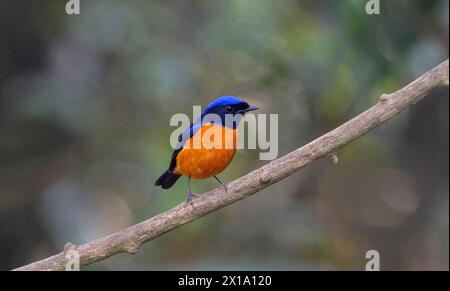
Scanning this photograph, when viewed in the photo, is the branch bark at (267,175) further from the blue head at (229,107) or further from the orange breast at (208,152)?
the blue head at (229,107)

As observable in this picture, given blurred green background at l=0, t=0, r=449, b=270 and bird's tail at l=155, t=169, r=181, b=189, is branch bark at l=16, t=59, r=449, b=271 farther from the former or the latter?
blurred green background at l=0, t=0, r=449, b=270

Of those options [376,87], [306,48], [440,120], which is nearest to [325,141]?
[376,87]

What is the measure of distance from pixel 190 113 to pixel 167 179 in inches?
53.0

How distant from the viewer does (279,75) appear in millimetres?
6180

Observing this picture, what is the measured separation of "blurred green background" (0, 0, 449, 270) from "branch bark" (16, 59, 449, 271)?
1597mm

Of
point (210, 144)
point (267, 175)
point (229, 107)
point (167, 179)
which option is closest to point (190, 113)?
point (167, 179)

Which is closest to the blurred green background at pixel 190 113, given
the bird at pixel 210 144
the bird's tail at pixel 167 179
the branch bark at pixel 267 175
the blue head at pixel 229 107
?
the bird's tail at pixel 167 179

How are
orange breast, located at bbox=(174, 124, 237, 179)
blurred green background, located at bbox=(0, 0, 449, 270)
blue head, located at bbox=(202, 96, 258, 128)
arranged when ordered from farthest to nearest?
blurred green background, located at bbox=(0, 0, 449, 270) < blue head, located at bbox=(202, 96, 258, 128) < orange breast, located at bbox=(174, 124, 237, 179)

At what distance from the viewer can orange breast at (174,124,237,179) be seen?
15.5ft

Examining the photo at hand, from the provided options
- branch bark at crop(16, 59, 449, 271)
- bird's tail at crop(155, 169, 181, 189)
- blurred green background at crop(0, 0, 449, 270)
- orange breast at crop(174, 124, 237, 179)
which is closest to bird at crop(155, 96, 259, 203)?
orange breast at crop(174, 124, 237, 179)

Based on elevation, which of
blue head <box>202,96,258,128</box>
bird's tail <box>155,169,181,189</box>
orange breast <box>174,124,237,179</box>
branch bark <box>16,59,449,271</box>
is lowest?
branch bark <box>16,59,449,271</box>

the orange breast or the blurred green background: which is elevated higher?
the blurred green background

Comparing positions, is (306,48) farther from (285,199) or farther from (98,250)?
(98,250)

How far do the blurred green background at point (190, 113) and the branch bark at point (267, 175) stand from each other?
160 centimetres
